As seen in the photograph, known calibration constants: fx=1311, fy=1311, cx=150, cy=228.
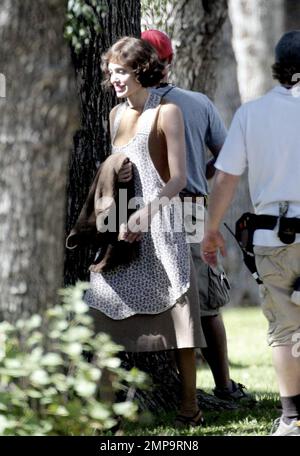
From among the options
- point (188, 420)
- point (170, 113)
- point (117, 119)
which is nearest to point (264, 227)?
point (170, 113)

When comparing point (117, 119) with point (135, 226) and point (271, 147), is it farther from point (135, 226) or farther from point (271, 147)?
point (271, 147)

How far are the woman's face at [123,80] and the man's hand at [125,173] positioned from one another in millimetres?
362

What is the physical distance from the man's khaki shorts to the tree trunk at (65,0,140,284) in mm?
1325

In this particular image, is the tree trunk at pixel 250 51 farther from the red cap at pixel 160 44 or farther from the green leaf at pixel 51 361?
the green leaf at pixel 51 361

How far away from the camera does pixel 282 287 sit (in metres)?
6.32

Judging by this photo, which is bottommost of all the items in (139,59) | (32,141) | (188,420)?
(188,420)

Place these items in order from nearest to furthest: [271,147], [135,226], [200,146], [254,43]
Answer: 1. [271,147]
2. [135,226]
3. [200,146]
4. [254,43]

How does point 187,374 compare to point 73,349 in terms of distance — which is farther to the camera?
point 187,374

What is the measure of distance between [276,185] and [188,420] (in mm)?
1435

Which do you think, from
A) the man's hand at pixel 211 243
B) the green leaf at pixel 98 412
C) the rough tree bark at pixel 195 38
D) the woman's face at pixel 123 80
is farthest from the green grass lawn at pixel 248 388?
the rough tree bark at pixel 195 38

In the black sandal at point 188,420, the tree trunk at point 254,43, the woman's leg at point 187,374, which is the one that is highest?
the tree trunk at point 254,43

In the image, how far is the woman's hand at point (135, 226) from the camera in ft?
21.4

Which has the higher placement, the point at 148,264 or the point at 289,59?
the point at 289,59

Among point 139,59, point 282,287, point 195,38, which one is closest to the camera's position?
point 282,287
